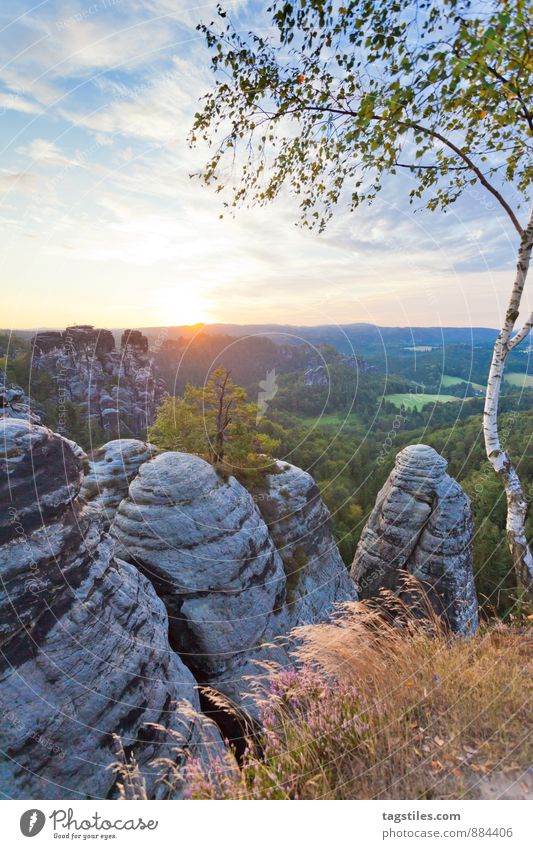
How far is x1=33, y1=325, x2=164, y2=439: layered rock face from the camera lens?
3794cm

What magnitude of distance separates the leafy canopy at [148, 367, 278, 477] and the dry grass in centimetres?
1005

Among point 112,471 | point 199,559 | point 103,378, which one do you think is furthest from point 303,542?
point 103,378

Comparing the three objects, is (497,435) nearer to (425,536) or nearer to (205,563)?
(205,563)

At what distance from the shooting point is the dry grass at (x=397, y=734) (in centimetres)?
321

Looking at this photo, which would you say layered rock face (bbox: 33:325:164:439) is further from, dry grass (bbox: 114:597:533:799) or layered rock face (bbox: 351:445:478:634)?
dry grass (bbox: 114:597:533:799)

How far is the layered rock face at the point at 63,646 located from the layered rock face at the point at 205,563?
2.53 meters

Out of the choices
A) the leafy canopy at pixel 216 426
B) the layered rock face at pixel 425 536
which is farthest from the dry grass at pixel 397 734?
the layered rock face at pixel 425 536

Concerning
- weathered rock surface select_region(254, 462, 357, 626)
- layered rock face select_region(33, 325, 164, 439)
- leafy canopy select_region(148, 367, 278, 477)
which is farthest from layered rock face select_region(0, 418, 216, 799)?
layered rock face select_region(33, 325, 164, 439)

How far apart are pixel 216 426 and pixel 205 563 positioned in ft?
19.1

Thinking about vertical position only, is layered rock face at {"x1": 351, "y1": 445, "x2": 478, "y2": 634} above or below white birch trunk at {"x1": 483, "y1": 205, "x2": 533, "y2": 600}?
below

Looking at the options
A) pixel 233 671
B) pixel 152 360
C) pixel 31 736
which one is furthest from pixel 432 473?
pixel 152 360

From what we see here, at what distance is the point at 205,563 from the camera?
33.3 feet

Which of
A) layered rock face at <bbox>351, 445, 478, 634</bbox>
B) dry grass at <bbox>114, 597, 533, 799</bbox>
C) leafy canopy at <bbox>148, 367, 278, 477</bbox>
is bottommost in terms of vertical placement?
layered rock face at <bbox>351, 445, 478, 634</bbox>

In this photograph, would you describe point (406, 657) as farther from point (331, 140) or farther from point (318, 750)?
point (331, 140)
